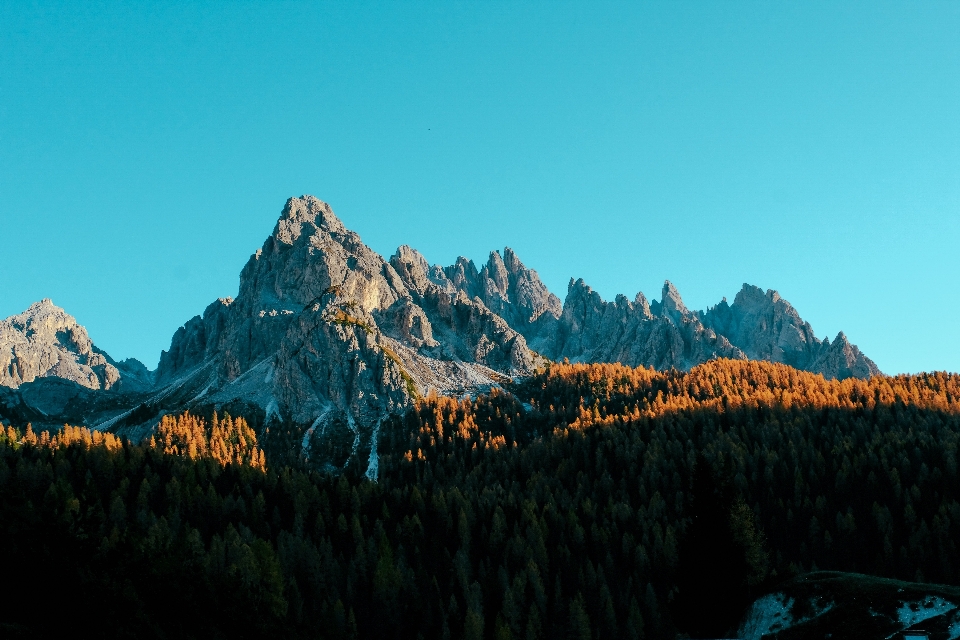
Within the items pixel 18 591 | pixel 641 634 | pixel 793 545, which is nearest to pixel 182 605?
pixel 18 591

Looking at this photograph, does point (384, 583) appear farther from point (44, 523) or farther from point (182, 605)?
point (44, 523)

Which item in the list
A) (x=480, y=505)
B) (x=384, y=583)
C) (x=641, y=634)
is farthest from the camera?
(x=480, y=505)

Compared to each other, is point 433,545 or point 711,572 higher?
point 433,545

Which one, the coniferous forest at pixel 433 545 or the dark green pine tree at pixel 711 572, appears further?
the coniferous forest at pixel 433 545

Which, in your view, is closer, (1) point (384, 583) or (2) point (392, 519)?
(1) point (384, 583)

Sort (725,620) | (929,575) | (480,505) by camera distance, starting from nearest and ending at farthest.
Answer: (725,620), (929,575), (480,505)

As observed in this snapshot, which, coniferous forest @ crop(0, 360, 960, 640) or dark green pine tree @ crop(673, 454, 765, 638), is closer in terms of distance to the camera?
dark green pine tree @ crop(673, 454, 765, 638)

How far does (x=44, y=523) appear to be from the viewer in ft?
285

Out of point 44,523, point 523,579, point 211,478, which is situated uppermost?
point 211,478

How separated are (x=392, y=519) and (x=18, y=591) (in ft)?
356

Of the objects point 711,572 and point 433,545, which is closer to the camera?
A: point 711,572

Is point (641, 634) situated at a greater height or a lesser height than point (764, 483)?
lesser

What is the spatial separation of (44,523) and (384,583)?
6037cm

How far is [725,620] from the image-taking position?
3177 inches
